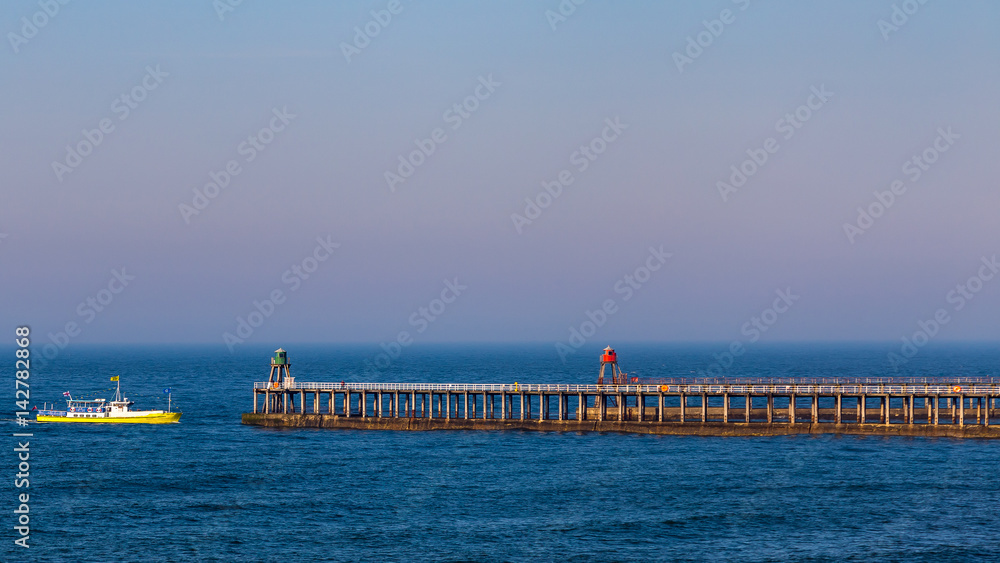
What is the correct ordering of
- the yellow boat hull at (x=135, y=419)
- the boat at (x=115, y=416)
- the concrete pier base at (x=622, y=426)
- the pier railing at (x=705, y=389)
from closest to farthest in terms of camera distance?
the concrete pier base at (x=622, y=426)
the pier railing at (x=705, y=389)
the yellow boat hull at (x=135, y=419)
the boat at (x=115, y=416)

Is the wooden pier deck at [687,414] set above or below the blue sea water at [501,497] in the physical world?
above

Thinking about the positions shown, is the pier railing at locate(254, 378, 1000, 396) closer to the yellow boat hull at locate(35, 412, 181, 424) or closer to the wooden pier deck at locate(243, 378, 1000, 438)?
the wooden pier deck at locate(243, 378, 1000, 438)

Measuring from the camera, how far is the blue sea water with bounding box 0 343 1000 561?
5222 centimetres

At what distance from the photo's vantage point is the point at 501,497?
64312 mm

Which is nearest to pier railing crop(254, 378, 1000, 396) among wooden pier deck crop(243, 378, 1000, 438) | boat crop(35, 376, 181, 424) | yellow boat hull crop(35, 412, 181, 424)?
wooden pier deck crop(243, 378, 1000, 438)

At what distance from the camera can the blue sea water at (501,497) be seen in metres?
52.2

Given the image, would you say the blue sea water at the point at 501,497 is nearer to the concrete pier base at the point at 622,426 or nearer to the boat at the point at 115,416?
the concrete pier base at the point at 622,426

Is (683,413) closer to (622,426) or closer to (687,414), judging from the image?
(622,426)

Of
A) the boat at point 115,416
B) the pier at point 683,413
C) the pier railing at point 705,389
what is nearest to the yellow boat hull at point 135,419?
the boat at point 115,416

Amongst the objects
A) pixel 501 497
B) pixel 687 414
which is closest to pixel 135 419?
pixel 501 497

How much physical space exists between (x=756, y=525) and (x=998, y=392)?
39432 mm

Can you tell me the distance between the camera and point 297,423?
313 ft

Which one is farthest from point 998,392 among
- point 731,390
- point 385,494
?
point 385,494

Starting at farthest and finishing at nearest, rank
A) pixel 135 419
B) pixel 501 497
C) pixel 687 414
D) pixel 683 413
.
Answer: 1. pixel 135 419
2. pixel 687 414
3. pixel 683 413
4. pixel 501 497
